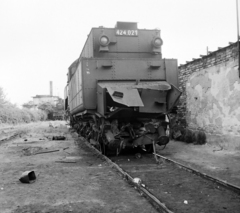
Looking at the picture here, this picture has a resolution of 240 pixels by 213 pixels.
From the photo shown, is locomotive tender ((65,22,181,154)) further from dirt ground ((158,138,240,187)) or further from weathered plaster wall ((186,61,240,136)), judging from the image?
weathered plaster wall ((186,61,240,136))

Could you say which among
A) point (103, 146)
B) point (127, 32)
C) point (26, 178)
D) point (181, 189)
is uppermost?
point (127, 32)

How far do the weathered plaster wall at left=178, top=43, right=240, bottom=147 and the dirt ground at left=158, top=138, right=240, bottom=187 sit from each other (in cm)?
50

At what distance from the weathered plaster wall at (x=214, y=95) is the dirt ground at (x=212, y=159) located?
50 cm

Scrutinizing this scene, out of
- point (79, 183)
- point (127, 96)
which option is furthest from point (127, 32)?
point (79, 183)

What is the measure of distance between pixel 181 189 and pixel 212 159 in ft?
10.1

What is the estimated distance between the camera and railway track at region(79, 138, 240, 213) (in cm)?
388

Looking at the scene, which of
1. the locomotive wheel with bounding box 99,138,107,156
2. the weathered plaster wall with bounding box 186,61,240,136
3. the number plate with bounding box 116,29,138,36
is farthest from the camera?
the number plate with bounding box 116,29,138,36

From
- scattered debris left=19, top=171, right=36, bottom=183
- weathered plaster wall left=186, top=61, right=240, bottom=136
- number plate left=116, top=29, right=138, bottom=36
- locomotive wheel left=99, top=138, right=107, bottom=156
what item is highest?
number plate left=116, top=29, right=138, bottom=36

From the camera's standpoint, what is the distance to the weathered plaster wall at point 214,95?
28.3 feet

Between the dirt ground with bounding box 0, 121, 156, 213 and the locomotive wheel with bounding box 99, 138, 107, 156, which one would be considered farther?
Result: the locomotive wheel with bounding box 99, 138, 107, 156

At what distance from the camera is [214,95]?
31.7 feet

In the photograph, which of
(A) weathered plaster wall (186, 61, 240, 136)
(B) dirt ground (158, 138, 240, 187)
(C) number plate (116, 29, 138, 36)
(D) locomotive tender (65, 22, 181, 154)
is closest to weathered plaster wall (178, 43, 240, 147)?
(A) weathered plaster wall (186, 61, 240, 136)

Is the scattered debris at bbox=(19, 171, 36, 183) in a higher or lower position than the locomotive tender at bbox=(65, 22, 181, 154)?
lower

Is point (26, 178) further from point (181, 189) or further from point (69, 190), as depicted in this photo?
point (181, 189)
